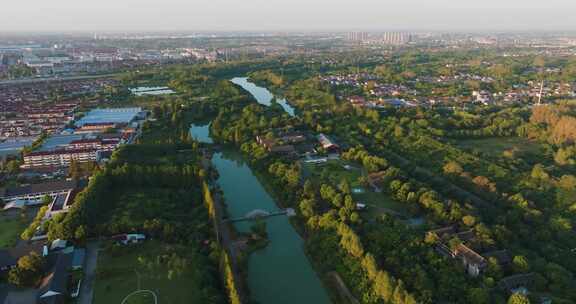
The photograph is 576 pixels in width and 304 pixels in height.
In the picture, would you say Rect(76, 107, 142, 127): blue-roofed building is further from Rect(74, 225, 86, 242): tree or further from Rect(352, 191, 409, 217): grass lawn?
Rect(352, 191, 409, 217): grass lawn

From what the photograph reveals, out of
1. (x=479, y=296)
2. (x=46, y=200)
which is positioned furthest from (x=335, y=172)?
(x=46, y=200)

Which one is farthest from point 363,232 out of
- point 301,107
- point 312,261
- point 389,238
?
point 301,107

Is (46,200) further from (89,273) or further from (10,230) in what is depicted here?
(89,273)

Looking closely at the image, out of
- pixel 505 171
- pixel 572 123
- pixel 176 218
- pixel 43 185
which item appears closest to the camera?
pixel 176 218

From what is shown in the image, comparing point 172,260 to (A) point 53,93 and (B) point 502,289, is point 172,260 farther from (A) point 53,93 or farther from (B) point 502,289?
(A) point 53,93

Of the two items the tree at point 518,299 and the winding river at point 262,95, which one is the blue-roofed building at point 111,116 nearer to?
the winding river at point 262,95

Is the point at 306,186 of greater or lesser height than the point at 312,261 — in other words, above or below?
above
